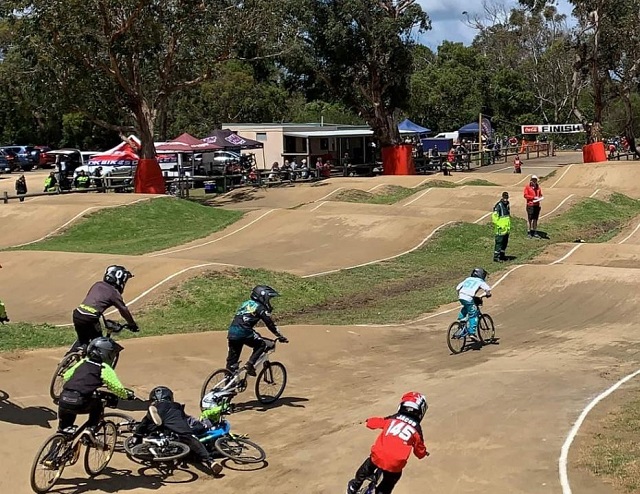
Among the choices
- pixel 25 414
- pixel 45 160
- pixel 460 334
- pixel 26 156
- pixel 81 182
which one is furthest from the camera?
pixel 45 160

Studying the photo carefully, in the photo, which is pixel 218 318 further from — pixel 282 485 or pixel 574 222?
pixel 574 222

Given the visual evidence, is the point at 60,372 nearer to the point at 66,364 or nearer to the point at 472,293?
the point at 66,364

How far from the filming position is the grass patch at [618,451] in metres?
7.90

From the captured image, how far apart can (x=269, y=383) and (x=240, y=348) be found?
787 mm

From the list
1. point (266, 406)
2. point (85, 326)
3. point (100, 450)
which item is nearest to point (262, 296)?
point (266, 406)

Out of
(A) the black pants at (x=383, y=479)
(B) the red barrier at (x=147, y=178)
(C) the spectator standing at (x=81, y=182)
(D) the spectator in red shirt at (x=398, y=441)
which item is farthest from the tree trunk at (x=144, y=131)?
(D) the spectator in red shirt at (x=398, y=441)

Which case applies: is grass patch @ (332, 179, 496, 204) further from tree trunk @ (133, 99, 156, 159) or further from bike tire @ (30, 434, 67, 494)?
bike tire @ (30, 434, 67, 494)

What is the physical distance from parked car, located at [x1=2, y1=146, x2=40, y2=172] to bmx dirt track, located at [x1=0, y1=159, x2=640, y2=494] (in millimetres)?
50004

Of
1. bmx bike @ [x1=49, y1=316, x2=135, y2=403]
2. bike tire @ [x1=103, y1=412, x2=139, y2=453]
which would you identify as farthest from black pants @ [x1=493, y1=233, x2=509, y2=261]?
bike tire @ [x1=103, y1=412, x2=139, y2=453]

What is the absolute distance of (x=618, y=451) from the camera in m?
8.59

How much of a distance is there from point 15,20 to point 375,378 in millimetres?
31337

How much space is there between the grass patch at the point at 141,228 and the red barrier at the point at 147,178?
5.38m

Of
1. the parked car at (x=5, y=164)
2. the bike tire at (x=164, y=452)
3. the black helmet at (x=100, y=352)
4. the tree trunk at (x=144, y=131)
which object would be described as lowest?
the bike tire at (x=164, y=452)

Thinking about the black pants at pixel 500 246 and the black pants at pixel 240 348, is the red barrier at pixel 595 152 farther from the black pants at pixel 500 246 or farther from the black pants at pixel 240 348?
the black pants at pixel 240 348
